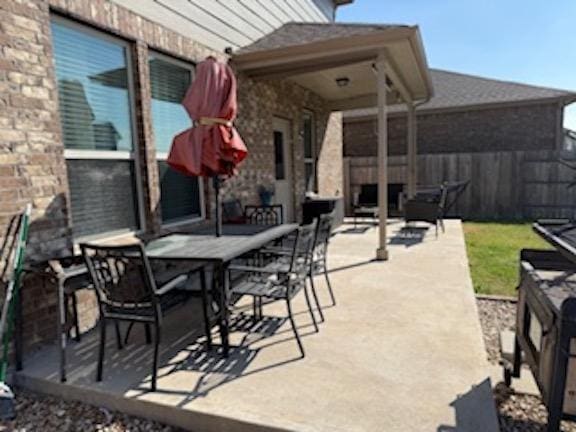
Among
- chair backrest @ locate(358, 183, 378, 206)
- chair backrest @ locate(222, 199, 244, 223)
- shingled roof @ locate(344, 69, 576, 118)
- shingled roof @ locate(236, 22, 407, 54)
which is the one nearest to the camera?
shingled roof @ locate(236, 22, 407, 54)

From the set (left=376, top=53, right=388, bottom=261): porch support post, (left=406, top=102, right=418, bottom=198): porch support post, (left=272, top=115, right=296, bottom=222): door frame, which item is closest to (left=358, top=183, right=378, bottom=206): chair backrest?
(left=406, top=102, right=418, bottom=198): porch support post

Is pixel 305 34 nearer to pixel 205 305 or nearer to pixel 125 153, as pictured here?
pixel 125 153

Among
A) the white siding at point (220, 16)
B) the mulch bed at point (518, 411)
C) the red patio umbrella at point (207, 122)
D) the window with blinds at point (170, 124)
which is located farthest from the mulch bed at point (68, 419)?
the white siding at point (220, 16)

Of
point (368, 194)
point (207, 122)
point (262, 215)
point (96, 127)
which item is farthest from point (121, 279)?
point (368, 194)

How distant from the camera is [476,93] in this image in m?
13.3

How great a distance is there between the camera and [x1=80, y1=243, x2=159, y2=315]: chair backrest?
90.1 inches

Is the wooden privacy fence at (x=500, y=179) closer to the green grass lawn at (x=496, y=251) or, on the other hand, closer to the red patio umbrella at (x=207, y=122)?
the green grass lawn at (x=496, y=251)

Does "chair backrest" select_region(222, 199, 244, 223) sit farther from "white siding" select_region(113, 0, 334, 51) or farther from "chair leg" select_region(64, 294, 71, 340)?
"chair leg" select_region(64, 294, 71, 340)

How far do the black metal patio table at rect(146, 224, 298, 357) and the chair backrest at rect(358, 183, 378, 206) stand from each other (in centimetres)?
723

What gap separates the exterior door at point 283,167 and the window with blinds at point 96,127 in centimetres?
360

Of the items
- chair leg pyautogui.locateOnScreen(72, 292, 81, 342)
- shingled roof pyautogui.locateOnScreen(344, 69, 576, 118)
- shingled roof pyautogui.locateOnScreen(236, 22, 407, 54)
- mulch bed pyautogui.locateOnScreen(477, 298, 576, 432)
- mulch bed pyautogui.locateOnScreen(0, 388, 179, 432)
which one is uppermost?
shingled roof pyautogui.locateOnScreen(344, 69, 576, 118)

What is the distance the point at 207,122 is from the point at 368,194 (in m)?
8.69

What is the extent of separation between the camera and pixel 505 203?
1076cm

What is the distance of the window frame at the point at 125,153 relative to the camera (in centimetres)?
325
